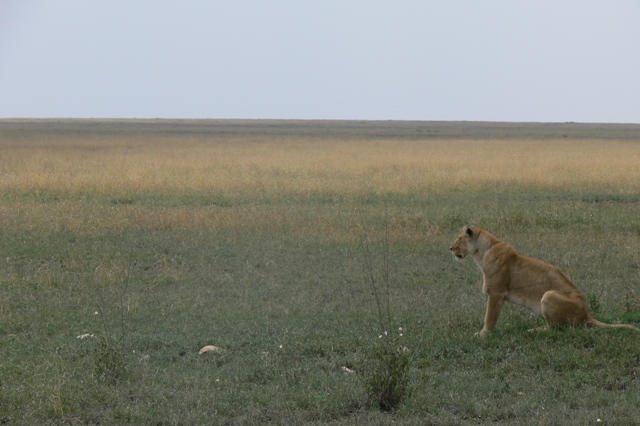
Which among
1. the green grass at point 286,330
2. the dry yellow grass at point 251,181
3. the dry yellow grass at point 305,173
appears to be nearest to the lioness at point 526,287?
the green grass at point 286,330

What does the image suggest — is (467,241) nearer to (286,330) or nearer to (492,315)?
(492,315)

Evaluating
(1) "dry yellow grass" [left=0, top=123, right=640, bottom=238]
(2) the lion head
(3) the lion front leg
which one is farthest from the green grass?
(1) "dry yellow grass" [left=0, top=123, right=640, bottom=238]

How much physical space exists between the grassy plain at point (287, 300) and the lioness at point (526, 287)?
0.67ft

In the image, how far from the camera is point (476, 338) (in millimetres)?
7246

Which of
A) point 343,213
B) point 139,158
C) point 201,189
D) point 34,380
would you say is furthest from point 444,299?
point 139,158

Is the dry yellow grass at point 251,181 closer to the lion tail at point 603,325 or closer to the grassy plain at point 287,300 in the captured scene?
the grassy plain at point 287,300

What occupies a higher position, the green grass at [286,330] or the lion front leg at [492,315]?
the lion front leg at [492,315]

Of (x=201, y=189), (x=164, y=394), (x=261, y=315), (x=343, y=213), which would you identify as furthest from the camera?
(x=201, y=189)

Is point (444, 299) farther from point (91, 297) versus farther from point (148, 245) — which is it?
point (148, 245)

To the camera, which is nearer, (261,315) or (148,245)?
(261,315)

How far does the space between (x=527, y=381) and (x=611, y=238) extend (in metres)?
7.49

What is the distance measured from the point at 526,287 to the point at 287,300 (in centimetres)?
307

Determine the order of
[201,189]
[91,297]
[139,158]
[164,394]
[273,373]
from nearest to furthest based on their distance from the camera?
1. [164,394]
2. [273,373]
3. [91,297]
4. [201,189]
5. [139,158]

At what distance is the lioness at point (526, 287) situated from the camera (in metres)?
7.11
